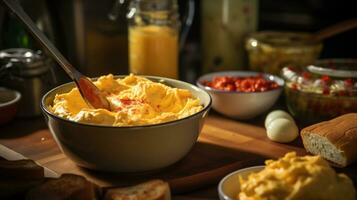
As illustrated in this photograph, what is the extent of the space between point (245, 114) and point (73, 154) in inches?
20.1

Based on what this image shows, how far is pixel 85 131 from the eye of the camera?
0.99 metres

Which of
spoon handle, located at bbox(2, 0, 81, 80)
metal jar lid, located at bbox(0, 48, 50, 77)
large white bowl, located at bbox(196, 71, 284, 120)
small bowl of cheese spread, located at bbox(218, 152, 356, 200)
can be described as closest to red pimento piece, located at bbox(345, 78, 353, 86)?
large white bowl, located at bbox(196, 71, 284, 120)

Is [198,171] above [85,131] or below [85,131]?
below

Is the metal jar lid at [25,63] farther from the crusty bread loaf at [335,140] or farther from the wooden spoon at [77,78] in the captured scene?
the crusty bread loaf at [335,140]

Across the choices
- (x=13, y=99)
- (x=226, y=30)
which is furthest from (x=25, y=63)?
(x=226, y=30)

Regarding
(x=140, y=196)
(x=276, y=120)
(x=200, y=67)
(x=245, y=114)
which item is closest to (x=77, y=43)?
(x=200, y=67)

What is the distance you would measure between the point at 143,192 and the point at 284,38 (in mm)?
888

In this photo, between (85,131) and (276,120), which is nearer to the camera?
(85,131)

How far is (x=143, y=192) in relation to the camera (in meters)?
0.95

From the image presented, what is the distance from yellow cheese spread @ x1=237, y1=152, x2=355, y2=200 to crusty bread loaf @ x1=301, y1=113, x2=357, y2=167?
9.2 inches

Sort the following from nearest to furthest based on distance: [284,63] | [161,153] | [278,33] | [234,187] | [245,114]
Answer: [234,187], [161,153], [245,114], [284,63], [278,33]

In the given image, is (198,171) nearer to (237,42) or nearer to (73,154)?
(73,154)

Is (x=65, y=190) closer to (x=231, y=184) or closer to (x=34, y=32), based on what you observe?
(x=231, y=184)

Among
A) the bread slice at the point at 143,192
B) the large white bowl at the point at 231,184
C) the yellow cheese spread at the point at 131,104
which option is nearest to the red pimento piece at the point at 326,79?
the yellow cheese spread at the point at 131,104
